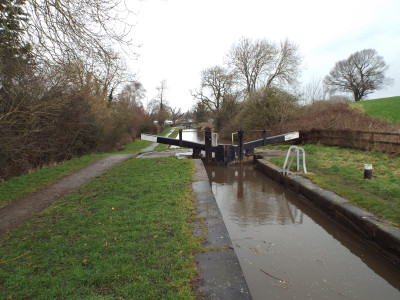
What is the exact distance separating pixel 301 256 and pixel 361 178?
11.8 feet

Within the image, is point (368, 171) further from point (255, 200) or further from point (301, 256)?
point (301, 256)

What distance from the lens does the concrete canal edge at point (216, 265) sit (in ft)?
6.85

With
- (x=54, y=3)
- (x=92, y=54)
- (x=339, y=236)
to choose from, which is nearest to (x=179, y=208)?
(x=339, y=236)

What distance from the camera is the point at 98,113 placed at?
46.4 feet

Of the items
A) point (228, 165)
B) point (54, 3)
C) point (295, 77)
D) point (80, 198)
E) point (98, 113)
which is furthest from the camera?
point (295, 77)

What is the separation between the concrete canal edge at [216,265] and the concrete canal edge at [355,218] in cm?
215

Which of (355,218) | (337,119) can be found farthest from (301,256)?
(337,119)

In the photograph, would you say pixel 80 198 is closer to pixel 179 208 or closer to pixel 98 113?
pixel 179 208

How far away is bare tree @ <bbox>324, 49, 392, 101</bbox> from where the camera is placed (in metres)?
32.0

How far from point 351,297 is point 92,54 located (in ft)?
16.2

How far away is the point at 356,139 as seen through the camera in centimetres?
972

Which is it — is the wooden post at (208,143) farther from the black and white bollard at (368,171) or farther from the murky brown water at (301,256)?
the black and white bollard at (368,171)

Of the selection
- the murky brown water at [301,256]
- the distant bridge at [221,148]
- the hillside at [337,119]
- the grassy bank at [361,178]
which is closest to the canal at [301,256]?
the murky brown water at [301,256]

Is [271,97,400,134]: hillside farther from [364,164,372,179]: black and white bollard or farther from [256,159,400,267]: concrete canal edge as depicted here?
[256,159,400,267]: concrete canal edge
